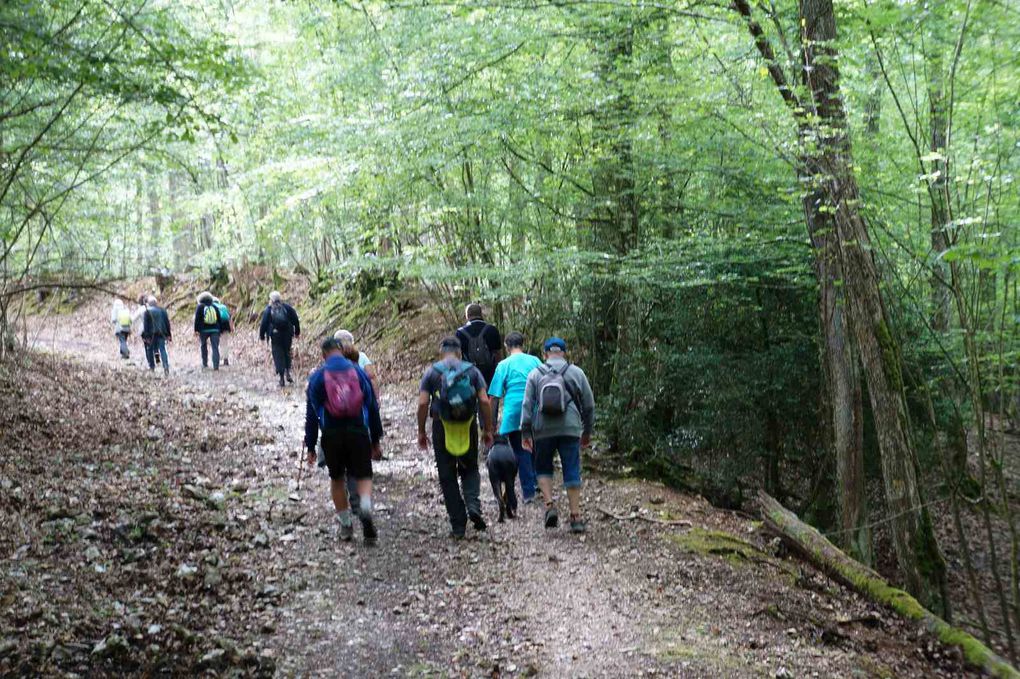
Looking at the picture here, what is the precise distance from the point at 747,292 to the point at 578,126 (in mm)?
3518

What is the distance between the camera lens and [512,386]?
8.55 meters

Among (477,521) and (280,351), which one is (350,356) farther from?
(280,351)

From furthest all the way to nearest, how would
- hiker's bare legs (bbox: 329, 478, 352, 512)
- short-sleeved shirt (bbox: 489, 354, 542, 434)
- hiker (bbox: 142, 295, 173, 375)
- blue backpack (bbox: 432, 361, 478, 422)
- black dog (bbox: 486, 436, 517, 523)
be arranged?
hiker (bbox: 142, 295, 173, 375)
short-sleeved shirt (bbox: 489, 354, 542, 434)
black dog (bbox: 486, 436, 517, 523)
hiker's bare legs (bbox: 329, 478, 352, 512)
blue backpack (bbox: 432, 361, 478, 422)

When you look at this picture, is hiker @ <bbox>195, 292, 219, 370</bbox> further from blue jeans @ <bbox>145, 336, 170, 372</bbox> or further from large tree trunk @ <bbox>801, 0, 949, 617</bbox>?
large tree trunk @ <bbox>801, 0, 949, 617</bbox>

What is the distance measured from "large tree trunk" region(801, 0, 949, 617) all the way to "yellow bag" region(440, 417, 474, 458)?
412 centimetres

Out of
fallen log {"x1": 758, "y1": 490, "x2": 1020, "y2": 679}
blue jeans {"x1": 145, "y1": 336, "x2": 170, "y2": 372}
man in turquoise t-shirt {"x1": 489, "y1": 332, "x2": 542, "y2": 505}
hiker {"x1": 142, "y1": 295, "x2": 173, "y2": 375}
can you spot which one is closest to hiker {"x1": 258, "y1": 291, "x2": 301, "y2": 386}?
hiker {"x1": 142, "y1": 295, "x2": 173, "y2": 375}

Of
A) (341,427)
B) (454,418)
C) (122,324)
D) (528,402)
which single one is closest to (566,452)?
(528,402)

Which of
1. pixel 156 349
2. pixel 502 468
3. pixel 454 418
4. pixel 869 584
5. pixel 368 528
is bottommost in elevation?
A: pixel 869 584

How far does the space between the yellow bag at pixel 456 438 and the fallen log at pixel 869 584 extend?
399 cm

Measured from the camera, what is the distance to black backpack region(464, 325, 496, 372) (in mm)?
10148

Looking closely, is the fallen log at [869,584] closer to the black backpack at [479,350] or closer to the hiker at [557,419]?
the hiker at [557,419]

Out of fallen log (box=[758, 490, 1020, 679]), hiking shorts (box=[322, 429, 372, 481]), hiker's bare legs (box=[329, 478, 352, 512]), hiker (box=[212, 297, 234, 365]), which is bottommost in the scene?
fallen log (box=[758, 490, 1020, 679])

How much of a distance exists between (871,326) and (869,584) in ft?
8.55

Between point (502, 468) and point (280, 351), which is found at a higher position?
point (280, 351)
